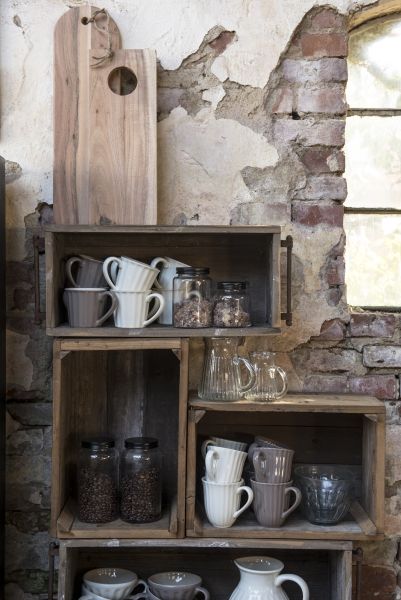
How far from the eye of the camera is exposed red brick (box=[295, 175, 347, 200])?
2273 millimetres

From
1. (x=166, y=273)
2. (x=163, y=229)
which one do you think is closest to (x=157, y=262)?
(x=166, y=273)

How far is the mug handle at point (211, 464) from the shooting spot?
79.7 inches

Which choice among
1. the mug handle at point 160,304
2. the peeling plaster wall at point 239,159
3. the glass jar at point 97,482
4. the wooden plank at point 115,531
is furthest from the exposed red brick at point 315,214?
the wooden plank at point 115,531

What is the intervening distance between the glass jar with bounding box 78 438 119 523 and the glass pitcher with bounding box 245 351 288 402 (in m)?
0.41

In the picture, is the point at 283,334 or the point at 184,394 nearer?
the point at 184,394

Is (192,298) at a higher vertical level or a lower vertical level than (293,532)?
higher

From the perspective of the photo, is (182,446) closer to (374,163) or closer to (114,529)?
(114,529)

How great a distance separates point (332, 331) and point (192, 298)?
470mm

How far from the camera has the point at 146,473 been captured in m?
2.06

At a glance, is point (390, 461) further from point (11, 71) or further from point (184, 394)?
point (11, 71)

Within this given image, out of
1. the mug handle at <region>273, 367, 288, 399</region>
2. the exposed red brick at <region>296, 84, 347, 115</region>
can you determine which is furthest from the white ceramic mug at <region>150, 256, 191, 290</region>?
the exposed red brick at <region>296, 84, 347, 115</region>

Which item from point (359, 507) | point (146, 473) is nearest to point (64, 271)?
point (146, 473)

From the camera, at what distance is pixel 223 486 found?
2023 millimetres

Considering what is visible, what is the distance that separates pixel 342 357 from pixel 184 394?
53cm
